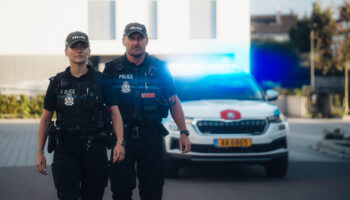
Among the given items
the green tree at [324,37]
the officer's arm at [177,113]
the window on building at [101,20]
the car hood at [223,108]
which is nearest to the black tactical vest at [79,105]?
the officer's arm at [177,113]

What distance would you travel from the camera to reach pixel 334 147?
13.0 metres

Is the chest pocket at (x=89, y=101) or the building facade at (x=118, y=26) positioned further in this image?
the building facade at (x=118, y=26)

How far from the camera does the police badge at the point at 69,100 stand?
466cm

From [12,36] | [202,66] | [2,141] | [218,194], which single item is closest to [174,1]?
[12,36]

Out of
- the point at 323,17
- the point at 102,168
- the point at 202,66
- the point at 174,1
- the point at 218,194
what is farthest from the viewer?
the point at 323,17

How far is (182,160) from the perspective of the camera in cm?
852

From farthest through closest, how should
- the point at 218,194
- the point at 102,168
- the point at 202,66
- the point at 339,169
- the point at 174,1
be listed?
the point at 174,1 < the point at 339,169 < the point at 202,66 < the point at 218,194 < the point at 102,168

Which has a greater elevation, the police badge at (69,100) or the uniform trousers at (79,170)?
the police badge at (69,100)

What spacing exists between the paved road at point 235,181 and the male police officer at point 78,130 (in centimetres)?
279

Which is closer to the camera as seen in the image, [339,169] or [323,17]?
[339,169]

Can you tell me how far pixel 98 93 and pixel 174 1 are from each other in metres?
24.9

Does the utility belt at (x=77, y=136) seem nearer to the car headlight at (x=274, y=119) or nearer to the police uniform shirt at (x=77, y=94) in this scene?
the police uniform shirt at (x=77, y=94)

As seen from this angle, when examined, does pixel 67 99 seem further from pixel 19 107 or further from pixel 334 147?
pixel 19 107

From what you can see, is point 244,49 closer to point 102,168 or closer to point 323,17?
point 323,17
